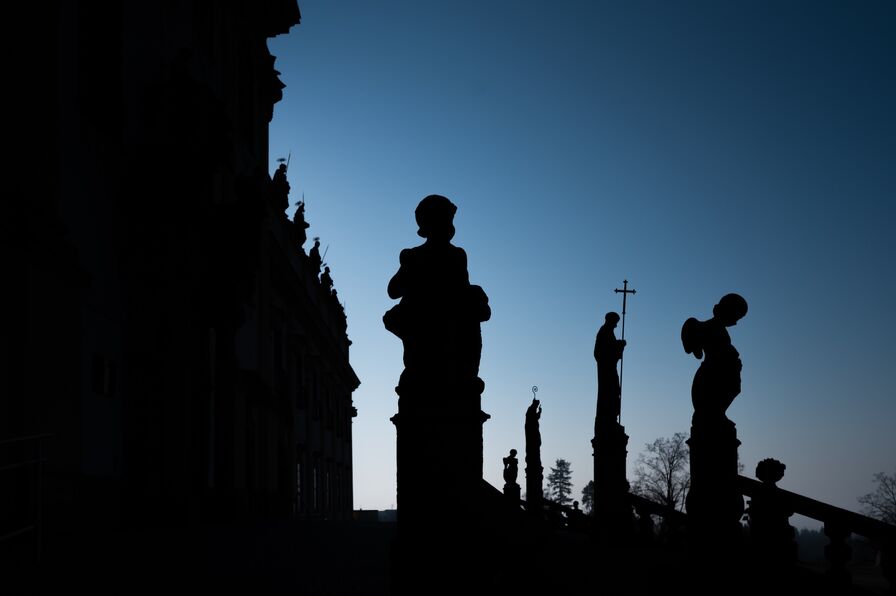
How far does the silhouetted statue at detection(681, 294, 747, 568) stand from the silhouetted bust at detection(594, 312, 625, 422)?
668cm

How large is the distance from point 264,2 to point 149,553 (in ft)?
86.9

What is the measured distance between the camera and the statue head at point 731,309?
368 inches

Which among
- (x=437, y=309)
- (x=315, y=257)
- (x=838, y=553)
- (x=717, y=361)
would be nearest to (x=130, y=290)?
(x=717, y=361)

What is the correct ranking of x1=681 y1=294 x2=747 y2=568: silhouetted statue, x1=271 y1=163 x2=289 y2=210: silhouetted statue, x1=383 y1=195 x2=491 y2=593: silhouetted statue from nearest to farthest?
x1=383 y1=195 x2=491 y2=593: silhouetted statue < x1=681 y1=294 x2=747 y2=568: silhouetted statue < x1=271 y1=163 x2=289 y2=210: silhouetted statue

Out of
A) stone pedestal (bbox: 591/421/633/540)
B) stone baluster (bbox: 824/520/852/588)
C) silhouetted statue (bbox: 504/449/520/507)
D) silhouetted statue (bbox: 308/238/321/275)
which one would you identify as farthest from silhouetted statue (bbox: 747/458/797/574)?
silhouetted statue (bbox: 308/238/321/275)

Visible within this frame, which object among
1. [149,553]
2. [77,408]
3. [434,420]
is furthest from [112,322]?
[434,420]

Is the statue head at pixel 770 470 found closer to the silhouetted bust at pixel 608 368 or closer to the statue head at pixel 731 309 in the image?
the statue head at pixel 731 309

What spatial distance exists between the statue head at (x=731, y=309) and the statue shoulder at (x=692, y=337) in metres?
0.22

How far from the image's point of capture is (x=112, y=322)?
53.0ft

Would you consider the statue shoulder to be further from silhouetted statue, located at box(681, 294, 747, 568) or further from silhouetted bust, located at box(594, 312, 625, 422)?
silhouetted bust, located at box(594, 312, 625, 422)

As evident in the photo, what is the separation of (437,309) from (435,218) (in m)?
0.61

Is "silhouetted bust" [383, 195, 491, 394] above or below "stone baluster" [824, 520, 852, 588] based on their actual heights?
above

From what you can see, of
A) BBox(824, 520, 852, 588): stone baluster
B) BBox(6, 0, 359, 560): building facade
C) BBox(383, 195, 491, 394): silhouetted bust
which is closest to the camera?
BBox(383, 195, 491, 394): silhouetted bust

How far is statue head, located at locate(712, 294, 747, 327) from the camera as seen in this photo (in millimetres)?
9359
